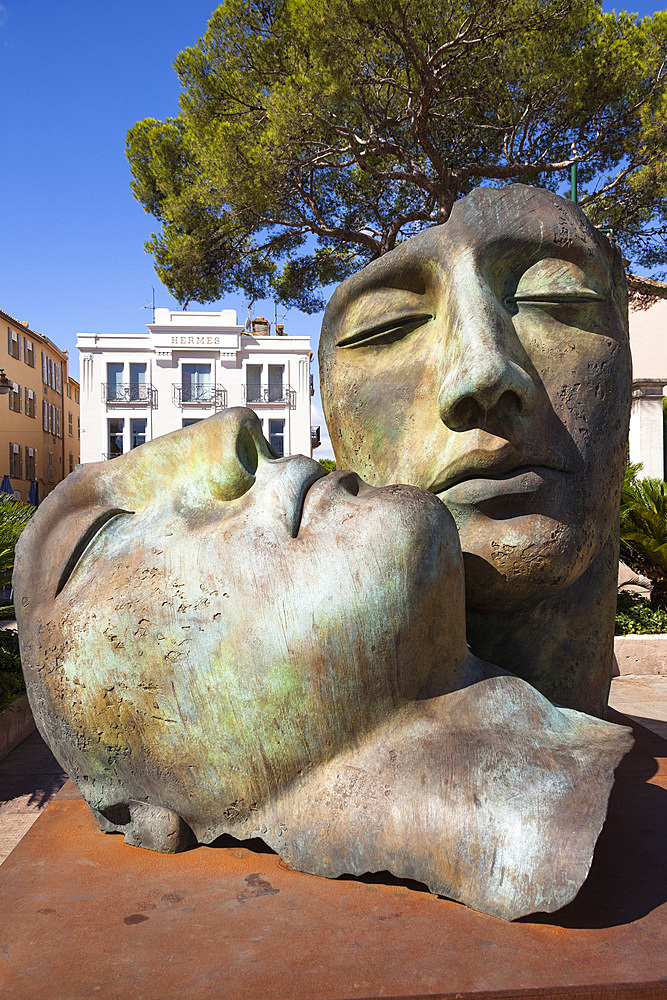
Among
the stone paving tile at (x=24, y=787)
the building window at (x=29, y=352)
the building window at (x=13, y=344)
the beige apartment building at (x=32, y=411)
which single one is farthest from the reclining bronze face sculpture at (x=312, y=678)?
the building window at (x=29, y=352)

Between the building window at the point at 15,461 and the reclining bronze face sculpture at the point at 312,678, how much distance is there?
99.2ft

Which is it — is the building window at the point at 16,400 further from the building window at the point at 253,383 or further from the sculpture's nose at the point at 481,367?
the sculpture's nose at the point at 481,367

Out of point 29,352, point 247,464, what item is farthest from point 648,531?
point 29,352

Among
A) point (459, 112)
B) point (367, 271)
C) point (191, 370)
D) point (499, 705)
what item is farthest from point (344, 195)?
point (191, 370)

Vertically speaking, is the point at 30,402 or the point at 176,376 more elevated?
the point at 176,376

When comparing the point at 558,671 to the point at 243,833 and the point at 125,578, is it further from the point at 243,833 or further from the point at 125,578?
the point at 125,578

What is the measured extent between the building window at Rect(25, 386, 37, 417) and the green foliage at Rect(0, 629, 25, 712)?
28.0 metres

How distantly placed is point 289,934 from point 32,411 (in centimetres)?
3350

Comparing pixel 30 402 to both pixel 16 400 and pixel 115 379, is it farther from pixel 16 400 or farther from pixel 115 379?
pixel 115 379

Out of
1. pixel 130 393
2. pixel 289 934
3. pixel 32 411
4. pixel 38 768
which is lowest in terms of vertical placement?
pixel 38 768

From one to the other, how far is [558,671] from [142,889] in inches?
48.0

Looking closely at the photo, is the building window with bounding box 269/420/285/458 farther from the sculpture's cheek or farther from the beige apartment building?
the sculpture's cheek

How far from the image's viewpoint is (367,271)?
6.81ft

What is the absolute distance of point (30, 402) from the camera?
31844 millimetres
